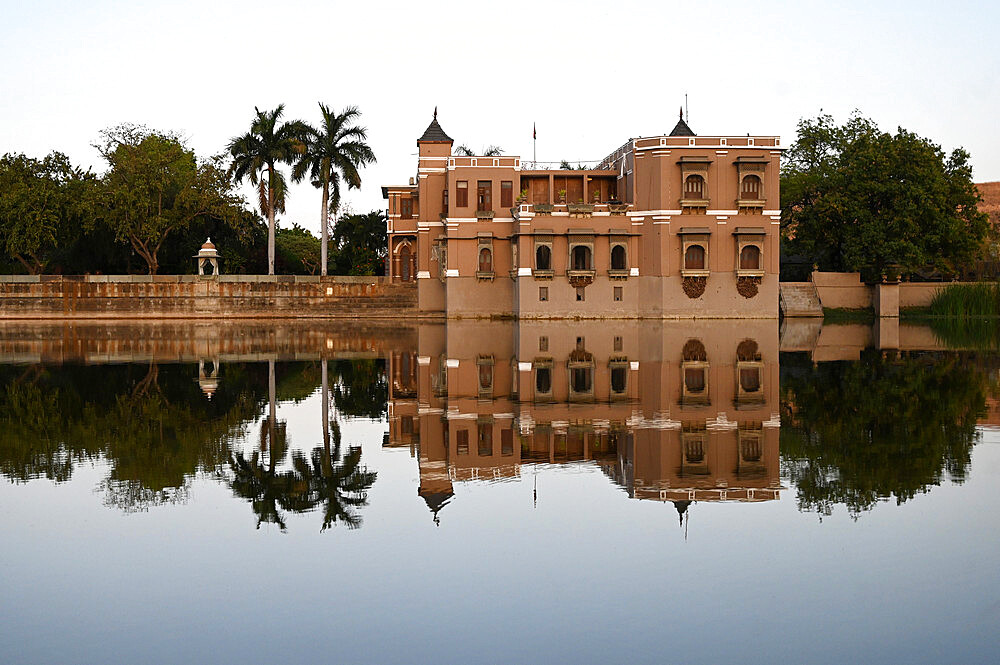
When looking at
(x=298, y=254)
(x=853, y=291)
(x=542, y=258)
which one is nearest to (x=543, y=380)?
(x=542, y=258)

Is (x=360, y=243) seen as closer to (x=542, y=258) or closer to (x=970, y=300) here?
(x=542, y=258)

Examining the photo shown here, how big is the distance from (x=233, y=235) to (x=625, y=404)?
1967 inches

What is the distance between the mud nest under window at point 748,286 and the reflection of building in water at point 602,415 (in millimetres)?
20398

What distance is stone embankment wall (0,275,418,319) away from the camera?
5247cm

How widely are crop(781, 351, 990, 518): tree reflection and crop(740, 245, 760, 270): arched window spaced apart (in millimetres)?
26706

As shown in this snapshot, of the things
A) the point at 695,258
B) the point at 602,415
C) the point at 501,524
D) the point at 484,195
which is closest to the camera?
the point at 501,524

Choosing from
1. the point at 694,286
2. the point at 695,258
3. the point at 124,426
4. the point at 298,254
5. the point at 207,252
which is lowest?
the point at 124,426

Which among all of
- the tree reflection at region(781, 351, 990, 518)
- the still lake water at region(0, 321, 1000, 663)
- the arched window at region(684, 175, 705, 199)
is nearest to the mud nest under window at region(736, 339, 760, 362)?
the tree reflection at region(781, 351, 990, 518)

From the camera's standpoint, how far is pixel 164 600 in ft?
19.9

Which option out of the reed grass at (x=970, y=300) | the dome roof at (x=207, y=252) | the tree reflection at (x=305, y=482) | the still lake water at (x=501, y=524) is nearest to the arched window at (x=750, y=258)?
the reed grass at (x=970, y=300)

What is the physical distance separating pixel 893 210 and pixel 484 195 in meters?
22.8

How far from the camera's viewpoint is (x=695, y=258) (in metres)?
48.1

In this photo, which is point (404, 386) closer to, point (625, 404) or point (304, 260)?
point (625, 404)

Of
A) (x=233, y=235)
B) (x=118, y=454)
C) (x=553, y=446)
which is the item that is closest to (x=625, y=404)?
(x=553, y=446)
